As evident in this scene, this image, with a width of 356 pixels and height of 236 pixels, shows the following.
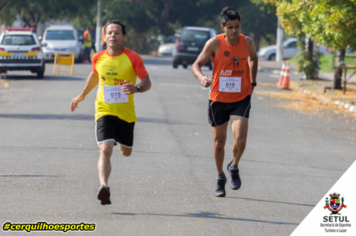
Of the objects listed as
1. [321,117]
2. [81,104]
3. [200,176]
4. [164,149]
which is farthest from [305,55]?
[200,176]

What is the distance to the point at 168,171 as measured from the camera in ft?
25.3

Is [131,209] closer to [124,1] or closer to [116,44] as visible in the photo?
[116,44]

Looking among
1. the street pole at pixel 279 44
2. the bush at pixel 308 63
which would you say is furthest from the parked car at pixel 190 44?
the street pole at pixel 279 44

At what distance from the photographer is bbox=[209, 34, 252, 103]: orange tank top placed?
20.7ft

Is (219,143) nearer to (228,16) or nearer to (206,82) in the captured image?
(206,82)

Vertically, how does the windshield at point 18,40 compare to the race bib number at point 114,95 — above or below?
below

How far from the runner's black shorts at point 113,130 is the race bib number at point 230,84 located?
1114 millimetres

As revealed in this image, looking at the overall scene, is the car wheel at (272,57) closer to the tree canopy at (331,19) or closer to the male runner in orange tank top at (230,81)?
the tree canopy at (331,19)

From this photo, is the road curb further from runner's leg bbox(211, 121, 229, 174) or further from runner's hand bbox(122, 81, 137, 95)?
runner's hand bbox(122, 81, 137, 95)

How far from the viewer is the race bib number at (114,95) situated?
575cm

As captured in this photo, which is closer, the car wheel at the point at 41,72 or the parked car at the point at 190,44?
the car wheel at the point at 41,72

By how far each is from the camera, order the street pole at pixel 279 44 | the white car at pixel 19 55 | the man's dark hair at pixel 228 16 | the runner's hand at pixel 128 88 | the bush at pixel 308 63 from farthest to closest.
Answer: the street pole at pixel 279 44 → the bush at pixel 308 63 → the white car at pixel 19 55 → the man's dark hair at pixel 228 16 → the runner's hand at pixel 128 88

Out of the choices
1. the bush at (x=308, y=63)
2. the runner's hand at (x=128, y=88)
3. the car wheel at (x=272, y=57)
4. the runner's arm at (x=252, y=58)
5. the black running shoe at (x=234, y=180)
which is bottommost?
the car wheel at (x=272, y=57)

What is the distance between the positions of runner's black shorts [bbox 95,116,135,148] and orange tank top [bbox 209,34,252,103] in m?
1.10
